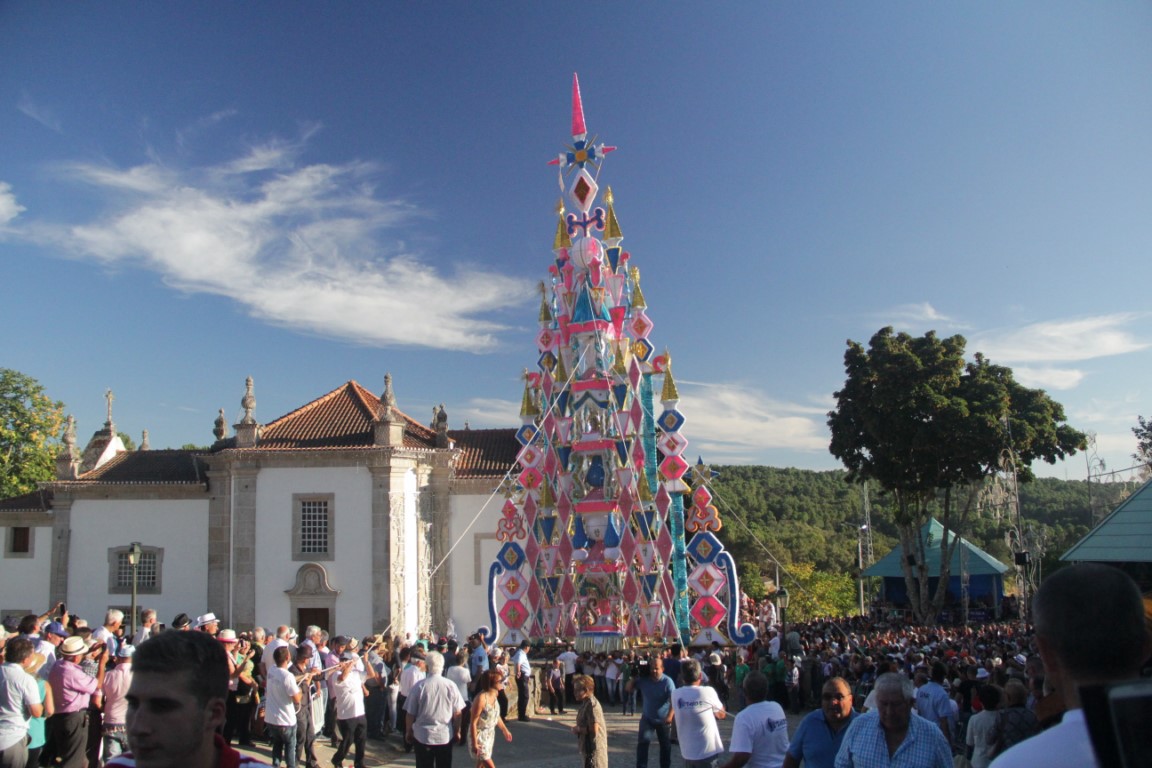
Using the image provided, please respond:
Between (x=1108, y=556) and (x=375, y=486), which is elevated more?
(x=375, y=486)

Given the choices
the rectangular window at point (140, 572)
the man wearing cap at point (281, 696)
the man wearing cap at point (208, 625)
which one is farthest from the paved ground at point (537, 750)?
the rectangular window at point (140, 572)

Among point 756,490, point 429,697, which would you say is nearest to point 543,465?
point 429,697

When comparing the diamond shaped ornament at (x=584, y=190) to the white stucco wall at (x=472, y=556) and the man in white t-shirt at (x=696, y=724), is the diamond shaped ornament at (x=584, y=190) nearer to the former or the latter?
the white stucco wall at (x=472, y=556)

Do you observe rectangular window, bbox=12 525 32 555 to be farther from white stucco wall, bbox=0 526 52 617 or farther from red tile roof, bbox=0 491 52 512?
red tile roof, bbox=0 491 52 512

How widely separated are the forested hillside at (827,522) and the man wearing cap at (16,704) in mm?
39794

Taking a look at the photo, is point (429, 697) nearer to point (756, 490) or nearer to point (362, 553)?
point (362, 553)

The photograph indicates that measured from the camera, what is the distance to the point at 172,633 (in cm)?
279

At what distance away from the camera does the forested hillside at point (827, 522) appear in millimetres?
52344

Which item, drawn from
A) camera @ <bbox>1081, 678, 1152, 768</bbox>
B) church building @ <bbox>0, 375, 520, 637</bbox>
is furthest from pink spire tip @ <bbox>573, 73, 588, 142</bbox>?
camera @ <bbox>1081, 678, 1152, 768</bbox>

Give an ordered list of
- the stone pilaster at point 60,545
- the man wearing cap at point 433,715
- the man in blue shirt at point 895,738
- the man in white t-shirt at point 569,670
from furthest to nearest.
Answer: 1. the stone pilaster at point 60,545
2. the man in white t-shirt at point 569,670
3. the man wearing cap at point 433,715
4. the man in blue shirt at point 895,738

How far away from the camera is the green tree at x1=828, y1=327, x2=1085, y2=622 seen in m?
28.0

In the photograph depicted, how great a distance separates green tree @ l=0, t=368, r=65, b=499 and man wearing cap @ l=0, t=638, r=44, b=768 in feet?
109

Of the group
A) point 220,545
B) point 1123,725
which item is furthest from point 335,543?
point 1123,725

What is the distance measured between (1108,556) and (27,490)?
3733 cm
